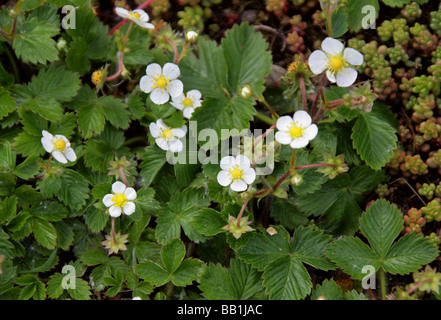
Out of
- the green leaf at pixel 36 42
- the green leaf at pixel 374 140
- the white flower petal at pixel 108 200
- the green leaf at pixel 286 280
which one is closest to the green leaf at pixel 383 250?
the green leaf at pixel 286 280

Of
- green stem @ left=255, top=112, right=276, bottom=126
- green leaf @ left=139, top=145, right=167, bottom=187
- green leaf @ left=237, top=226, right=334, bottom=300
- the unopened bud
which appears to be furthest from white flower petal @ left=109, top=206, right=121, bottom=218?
green stem @ left=255, top=112, right=276, bottom=126

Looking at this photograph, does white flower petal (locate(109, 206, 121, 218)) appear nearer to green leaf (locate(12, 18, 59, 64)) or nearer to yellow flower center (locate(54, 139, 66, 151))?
yellow flower center (locate(54, 139, 66, 151))

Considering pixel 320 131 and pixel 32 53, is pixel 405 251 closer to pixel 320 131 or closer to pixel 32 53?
pixel 320 131

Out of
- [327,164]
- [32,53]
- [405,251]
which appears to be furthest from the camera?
[32,53]

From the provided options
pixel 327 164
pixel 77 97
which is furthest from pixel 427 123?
pixel 77 97

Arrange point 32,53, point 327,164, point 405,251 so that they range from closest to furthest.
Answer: point 327,164 < point 405,251 < point 32,53

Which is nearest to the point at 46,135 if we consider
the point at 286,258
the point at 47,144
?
the point at 47,144
